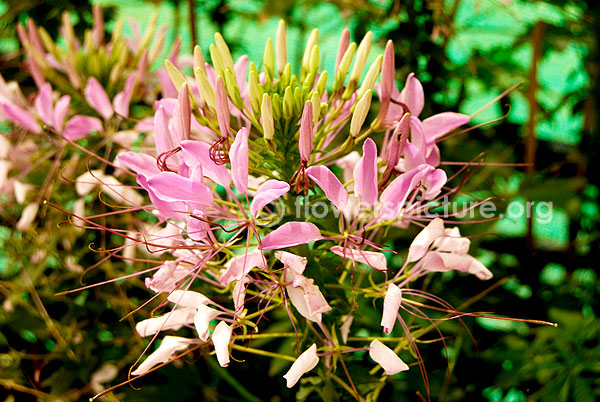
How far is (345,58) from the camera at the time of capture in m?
0.55

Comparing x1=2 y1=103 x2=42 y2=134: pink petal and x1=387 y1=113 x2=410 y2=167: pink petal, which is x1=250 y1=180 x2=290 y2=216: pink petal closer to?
x1=387 y1=113 x2=410 y2=167: pink petal

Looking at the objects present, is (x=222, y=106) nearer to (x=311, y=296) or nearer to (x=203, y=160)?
(x=203, y=160)

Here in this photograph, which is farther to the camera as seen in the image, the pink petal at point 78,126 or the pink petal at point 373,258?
the pink petal at point 78,126

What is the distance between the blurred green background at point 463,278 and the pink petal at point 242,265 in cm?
16

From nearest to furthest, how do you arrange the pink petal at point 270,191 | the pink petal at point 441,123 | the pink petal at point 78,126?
the pink petal at point 270,191
the pink petal at point 441,123
the pink petal at point 78,126

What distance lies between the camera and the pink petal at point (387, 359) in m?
0.45

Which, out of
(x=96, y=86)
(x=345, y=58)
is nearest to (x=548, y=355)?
(x=345, y=58)

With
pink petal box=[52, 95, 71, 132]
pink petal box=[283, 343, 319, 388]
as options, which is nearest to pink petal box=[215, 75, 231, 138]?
pink petal box=[283, 343, 319, 388]

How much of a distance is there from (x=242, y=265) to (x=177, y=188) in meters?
0.08

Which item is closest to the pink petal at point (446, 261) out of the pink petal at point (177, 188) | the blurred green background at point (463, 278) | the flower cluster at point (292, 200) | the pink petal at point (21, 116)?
the flower cluster at point (292, 200)

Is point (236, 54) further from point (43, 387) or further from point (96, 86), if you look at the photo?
point (43, 387)

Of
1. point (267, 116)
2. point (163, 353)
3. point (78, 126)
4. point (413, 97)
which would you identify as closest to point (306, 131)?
point (267, 116)

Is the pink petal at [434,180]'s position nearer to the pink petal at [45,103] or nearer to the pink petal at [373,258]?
the pink petal at [373,258]

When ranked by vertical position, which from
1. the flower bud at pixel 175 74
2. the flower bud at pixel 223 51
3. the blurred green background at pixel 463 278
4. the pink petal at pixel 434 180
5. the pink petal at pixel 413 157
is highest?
the flower bud at pixel 223 51
